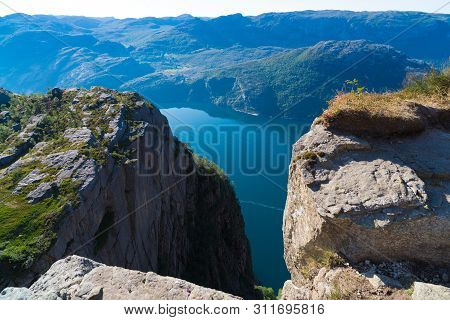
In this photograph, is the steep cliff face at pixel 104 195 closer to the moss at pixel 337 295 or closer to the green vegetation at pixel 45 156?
the green vegetation at pixel 45 156

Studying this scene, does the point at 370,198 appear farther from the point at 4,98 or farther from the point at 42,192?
the point at 4,98

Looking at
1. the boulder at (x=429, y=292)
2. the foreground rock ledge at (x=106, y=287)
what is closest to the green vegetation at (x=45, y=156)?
the foreground rock ledge at (x=106, y=287)

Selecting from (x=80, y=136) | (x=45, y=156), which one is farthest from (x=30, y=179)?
(x=80, y=136)

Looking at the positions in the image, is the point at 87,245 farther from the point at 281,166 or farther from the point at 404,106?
the point at 281,166

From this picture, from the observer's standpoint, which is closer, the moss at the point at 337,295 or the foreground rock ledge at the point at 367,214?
the moss at the point at 337,295

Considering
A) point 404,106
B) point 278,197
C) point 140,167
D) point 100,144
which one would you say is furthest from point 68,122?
point 278,197

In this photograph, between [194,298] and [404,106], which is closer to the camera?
[194,298]
